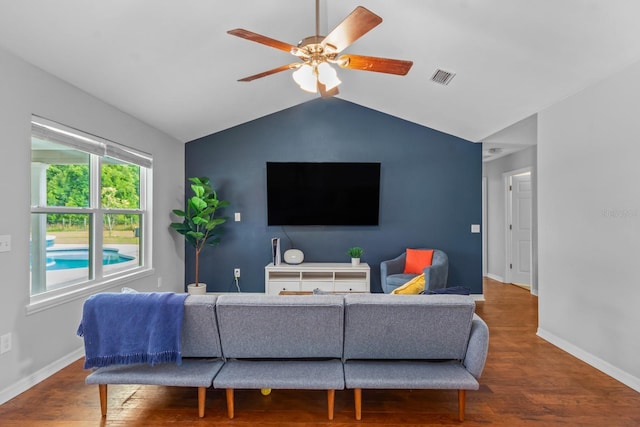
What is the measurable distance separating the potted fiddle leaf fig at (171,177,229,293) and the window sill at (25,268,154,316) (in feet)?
2.85

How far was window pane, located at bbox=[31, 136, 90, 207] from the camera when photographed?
2.78 m

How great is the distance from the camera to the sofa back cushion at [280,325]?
208cm

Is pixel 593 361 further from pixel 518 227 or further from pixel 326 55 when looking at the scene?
pixel 518 227

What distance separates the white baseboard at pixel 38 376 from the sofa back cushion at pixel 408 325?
7.43 feet

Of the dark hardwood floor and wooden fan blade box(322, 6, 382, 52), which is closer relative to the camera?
wooden fan blade box(322, 6, 382, 52)

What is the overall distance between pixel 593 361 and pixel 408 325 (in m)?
2.00

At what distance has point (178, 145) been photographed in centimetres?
515

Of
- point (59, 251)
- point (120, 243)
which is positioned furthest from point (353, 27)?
point (120, 243)

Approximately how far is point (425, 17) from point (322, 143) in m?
2.61

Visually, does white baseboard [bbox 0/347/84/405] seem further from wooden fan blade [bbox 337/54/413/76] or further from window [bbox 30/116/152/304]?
wooden fan blade [bbox 337/54/413/76]

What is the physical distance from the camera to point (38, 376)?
265 cm

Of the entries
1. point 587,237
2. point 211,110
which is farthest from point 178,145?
point 587,237

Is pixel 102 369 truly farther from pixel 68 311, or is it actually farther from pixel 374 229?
pixel 374 229

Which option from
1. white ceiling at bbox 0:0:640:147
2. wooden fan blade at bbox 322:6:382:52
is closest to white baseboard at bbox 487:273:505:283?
white ceiling at bbox 0:0:640:147
